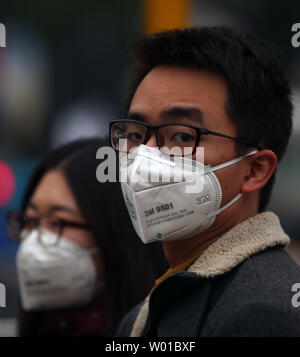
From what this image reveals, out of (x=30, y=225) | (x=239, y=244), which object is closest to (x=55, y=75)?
(x=30, y=225)

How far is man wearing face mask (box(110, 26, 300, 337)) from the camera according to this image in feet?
5.98

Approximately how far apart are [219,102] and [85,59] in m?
7.15

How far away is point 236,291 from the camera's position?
1.69 m

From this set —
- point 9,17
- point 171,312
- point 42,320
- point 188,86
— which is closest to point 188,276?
point 171,312

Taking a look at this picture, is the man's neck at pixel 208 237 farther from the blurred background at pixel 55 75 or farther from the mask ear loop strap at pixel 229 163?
the blurred background at pixel 55 75

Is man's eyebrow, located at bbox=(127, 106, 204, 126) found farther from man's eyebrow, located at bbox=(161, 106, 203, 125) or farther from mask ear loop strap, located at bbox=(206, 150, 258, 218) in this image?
mask ear loop strap, located at bbox=(206, 150, 258, 218)

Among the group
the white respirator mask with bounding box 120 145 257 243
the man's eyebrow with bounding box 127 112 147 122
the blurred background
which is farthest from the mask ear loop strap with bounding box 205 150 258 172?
the blurred background

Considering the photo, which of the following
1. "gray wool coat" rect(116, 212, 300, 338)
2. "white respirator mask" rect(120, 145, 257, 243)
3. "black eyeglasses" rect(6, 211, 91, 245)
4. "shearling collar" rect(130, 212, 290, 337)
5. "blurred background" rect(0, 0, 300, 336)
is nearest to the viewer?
"gray wool coat" rect(116, 212, 300, 338)

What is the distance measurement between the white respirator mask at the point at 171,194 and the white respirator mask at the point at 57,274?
1128 mm

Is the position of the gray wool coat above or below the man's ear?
below

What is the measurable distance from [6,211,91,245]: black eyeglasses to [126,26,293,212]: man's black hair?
45.2 inches

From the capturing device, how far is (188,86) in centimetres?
200

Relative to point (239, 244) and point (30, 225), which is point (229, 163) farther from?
point (30, 225)

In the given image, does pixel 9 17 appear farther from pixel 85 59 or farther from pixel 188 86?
pixel 188 86
